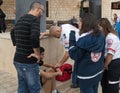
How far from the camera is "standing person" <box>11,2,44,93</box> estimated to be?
14.9 feet

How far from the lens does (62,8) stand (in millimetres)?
23078

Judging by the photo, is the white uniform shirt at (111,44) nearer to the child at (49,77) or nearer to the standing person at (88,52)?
the standing person at (88,52)

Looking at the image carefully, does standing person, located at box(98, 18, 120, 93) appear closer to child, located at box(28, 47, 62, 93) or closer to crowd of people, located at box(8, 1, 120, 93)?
crowd of people, located at box(8, 1, 120, 93)

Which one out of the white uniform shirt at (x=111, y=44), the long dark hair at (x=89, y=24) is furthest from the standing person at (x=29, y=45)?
the white uniform shirt at (x=111, y=44)

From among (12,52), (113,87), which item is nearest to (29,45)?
(113,87)

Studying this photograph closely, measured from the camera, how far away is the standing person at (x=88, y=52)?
14.2 ft

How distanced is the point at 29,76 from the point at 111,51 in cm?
128

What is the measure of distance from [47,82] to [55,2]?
58.2ft

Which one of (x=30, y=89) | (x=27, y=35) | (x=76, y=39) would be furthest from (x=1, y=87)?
(x=76, y=39)

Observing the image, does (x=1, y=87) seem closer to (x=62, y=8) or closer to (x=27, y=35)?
(x=27, y=35)

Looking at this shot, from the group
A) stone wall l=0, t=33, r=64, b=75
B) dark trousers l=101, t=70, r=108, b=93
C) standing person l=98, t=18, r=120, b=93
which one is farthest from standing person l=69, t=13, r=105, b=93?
stone wall l=0, t=33, r=64, b=75

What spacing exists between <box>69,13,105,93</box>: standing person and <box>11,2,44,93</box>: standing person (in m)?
0.53

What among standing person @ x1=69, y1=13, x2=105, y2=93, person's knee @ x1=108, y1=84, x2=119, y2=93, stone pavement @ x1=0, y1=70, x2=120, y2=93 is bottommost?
stone pavement @ x1=0, y1=70, x2=120, y2=93

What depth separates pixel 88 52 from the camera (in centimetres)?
439
